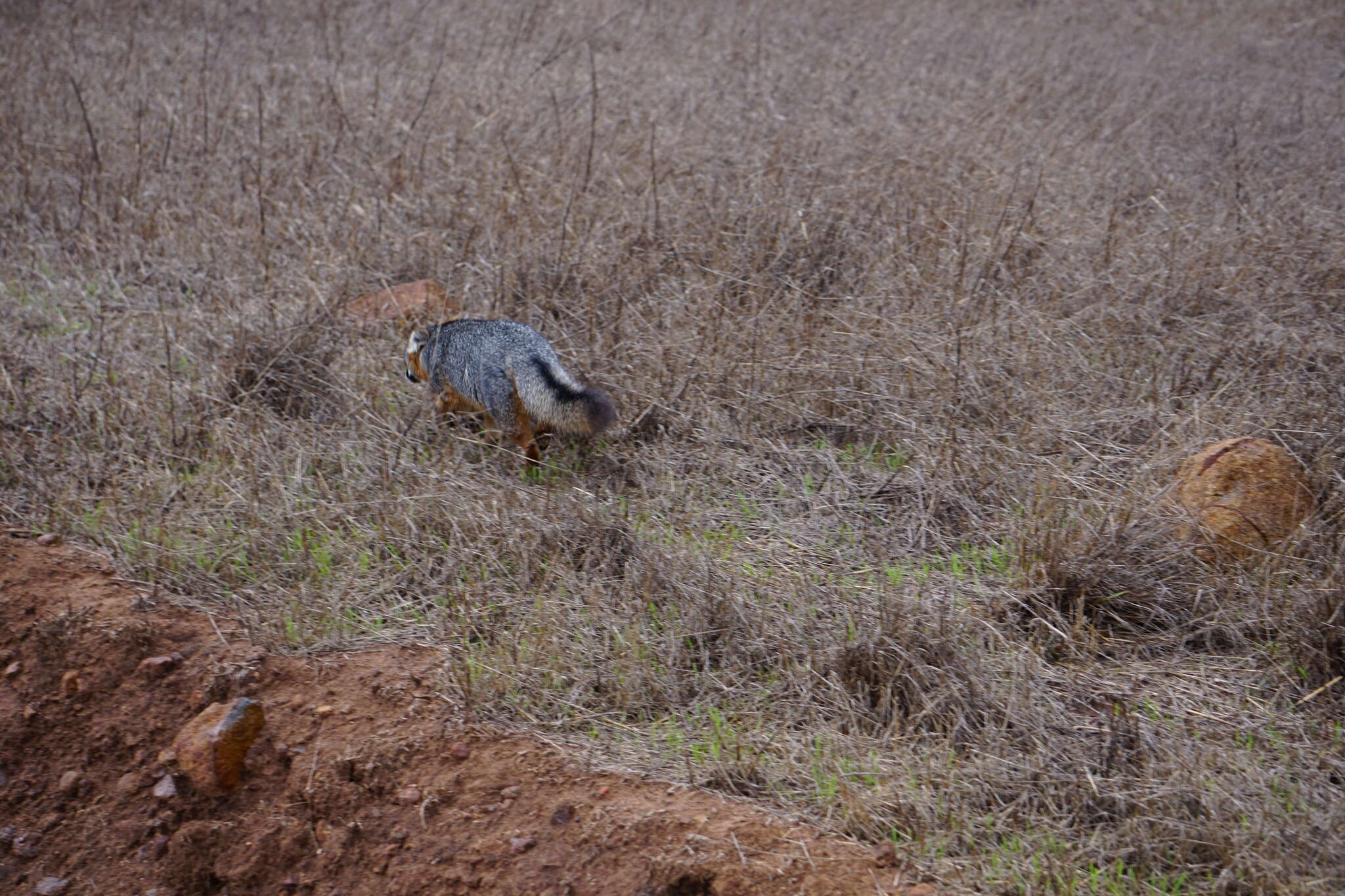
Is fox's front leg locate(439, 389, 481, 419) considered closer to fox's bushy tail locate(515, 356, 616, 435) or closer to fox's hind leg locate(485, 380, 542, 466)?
fox's hind leg locate(485, 380, 542, 466)

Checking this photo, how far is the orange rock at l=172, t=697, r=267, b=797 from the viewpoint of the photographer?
102 inches

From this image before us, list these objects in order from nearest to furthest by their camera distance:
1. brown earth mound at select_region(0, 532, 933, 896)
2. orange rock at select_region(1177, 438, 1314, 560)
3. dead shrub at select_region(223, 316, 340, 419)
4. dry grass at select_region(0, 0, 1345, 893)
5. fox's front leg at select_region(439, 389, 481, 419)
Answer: brown earth mound at select_region(0, 532, 933, 896) → dry grass at select_region(0, 0, 1345, 893) → orange rock at select_region(1177, 438, 1314, 560) → fox's front leg at select_region(439, 389, 481, 419) → dead shrub at select_region(223, 316, 340, 419)

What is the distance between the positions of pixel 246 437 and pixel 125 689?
112cm

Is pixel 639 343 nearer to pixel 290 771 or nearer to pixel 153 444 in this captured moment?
pixel 153 444

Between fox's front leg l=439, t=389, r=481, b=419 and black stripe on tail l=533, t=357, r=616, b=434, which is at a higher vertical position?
black stripe on tail l=533, t=357, r=616, b=434

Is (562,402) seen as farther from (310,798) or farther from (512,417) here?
(310,798)

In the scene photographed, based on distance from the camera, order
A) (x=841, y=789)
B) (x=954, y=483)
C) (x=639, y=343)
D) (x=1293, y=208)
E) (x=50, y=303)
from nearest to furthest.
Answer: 1. (x=841, y=789)
2. (x=954, y=483)
3. (x=639, y=343)
4. (x=50, y=303)
5. (x=1293, y=208)

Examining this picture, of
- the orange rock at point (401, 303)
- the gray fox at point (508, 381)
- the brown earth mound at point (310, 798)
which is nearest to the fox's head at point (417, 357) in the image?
the gray fox at point (508, 381)

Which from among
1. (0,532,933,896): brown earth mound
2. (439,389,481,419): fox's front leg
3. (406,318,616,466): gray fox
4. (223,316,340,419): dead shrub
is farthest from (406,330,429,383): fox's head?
(0,532,933,896): brown earth mound

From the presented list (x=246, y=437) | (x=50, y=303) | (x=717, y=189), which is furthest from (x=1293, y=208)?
(x=50, y=303)

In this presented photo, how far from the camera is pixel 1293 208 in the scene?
17.6 feet

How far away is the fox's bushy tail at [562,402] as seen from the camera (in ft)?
11.3

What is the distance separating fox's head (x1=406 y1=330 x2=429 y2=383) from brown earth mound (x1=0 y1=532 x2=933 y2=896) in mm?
1274

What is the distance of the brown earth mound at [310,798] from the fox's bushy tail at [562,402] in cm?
99
